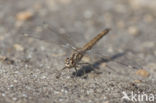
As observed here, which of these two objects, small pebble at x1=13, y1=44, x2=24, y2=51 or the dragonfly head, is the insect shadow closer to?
the dragonfly head

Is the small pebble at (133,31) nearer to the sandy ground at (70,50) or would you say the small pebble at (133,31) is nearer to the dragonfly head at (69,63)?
the sandy ground at (70,50)

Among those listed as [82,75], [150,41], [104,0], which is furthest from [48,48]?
[104,0]

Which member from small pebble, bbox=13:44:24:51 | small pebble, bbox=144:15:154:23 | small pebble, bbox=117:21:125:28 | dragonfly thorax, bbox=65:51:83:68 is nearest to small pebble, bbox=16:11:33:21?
small pebble, bbox=13:44:24:51

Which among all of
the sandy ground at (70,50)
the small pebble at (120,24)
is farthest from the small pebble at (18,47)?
the small pebble at (120,24)

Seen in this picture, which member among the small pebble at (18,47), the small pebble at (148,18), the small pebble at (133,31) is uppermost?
the small pebble at (148,18)

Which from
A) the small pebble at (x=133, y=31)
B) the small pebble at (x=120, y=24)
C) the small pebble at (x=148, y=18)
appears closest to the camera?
the small pebble at (x=133, y=31)

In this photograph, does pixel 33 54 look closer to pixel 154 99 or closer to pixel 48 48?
pixel 48 48

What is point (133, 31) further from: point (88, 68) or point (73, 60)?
point (73, 60)

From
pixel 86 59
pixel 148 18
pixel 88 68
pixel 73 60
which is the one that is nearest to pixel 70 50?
pixel 86 59

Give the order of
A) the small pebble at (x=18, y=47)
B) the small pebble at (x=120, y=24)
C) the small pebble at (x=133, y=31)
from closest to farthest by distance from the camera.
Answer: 1. the small pebble at (x=18, y=47)
2. the small pebble at (x=133, y=31)
3. the small pebble at (x=120, y=24)
